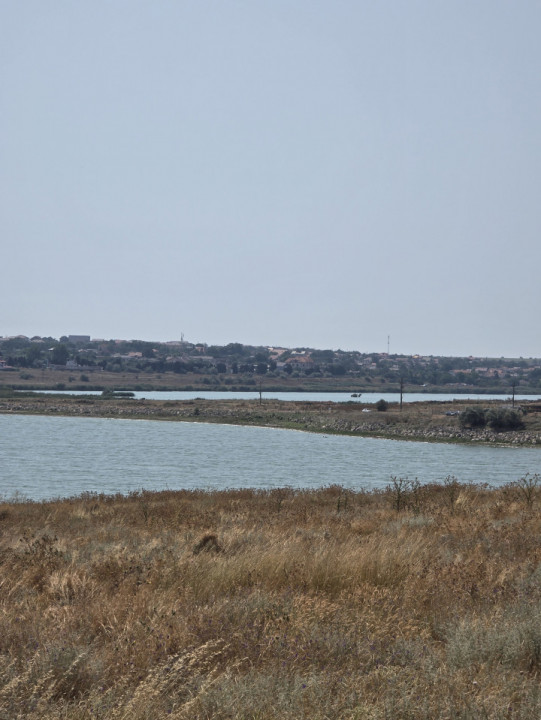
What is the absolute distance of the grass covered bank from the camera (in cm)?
461

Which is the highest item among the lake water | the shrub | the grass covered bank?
the grass covered bank

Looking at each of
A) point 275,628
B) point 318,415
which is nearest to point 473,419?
point 318,415

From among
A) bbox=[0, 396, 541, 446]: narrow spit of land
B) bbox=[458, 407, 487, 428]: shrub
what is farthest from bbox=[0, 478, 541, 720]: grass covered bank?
bbox=[458, 407, 487, 428]: shrub

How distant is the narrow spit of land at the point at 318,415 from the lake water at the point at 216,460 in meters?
4.90

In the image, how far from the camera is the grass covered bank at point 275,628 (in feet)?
15.1

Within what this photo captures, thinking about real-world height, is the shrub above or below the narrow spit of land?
above

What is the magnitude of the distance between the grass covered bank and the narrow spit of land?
63.2 m

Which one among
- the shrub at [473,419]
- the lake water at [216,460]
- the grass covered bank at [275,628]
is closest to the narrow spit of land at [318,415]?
the shrub at [473,419]

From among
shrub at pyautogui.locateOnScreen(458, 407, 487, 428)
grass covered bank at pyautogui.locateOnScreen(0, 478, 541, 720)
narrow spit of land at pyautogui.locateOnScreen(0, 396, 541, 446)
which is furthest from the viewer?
shrub at pyautogui.locateOnScreen(458, 407, 487, 428)

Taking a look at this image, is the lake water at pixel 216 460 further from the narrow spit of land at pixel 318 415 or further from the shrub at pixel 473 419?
the shrub at pixel 473 419

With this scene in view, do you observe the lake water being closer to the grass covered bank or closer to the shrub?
the shrub

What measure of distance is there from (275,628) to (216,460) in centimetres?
4442

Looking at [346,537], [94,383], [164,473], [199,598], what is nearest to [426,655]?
[199,598]

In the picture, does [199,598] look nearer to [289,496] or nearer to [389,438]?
[289,496]
